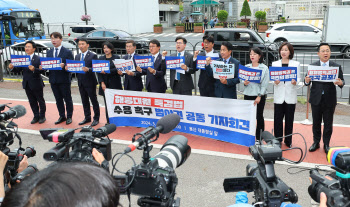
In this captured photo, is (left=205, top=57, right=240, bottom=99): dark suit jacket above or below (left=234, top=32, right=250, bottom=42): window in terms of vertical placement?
below

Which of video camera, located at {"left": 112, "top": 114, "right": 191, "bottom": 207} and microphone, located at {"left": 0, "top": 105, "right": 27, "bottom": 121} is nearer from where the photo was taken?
video camera, located at {"left": 112, "top": 114, "right": 191, "bottom": 207}

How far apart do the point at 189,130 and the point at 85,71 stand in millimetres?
2869

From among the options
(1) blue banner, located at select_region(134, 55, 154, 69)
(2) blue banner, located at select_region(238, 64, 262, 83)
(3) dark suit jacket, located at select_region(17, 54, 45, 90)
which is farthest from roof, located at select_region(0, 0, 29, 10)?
(2) blue banner, located at select_region(238, 64, 262, 83)

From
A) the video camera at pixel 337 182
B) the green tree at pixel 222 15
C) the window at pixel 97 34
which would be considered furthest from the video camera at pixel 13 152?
the green tree at pixel 222 15

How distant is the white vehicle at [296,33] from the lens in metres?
21.8

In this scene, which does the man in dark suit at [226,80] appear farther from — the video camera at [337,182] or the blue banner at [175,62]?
the video camera at [337,182]

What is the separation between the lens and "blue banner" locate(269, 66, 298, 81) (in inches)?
248

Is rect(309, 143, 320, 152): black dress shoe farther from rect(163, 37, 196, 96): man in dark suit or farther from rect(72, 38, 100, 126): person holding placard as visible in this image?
rect(72, 38, 100, 126): person holding placard

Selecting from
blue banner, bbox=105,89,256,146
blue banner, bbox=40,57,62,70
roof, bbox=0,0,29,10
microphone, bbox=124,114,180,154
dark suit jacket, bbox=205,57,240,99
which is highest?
roof, bbox=0,0,29,10

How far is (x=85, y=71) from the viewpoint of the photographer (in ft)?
26.3

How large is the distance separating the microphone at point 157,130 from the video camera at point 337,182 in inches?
44.9

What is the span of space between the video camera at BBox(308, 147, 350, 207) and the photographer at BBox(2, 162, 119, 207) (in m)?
1.51

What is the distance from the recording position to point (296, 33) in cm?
2191

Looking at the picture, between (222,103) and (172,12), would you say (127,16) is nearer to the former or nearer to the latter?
(172,12)
